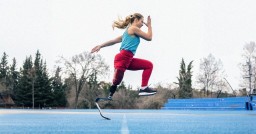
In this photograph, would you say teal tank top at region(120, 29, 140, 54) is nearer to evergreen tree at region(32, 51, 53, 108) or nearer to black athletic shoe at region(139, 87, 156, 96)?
black athletic shoe at region(139, 87, 156, 96)

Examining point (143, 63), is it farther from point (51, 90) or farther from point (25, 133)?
point (51, 90)

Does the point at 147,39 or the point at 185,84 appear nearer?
the point at 147,39

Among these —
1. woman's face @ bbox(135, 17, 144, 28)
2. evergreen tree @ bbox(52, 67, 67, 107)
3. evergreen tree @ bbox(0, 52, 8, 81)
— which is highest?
evergreen tree @ bbox(0, 52, 8, 81)

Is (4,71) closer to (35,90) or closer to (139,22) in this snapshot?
(35,90)

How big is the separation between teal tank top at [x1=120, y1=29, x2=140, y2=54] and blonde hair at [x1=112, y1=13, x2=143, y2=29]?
23cm

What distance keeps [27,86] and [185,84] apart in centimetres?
2529

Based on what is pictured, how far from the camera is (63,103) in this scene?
184 ft

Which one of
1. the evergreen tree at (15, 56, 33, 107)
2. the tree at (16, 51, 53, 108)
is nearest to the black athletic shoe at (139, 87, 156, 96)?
the tree at (16, 51, 53, 108)

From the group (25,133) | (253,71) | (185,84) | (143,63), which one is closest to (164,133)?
(143,63)

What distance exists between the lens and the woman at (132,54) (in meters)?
3.29

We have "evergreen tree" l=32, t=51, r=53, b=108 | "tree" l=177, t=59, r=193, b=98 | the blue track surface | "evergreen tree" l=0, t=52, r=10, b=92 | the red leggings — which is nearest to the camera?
the red leggings

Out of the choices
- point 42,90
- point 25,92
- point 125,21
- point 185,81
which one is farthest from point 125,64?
point 25,92

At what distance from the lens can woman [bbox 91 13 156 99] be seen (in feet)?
10.8

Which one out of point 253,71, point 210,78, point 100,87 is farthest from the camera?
point 100,87
